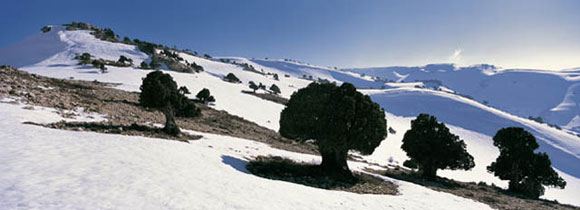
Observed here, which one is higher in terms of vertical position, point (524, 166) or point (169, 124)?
point (169, 124)

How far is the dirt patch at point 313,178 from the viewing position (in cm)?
1917

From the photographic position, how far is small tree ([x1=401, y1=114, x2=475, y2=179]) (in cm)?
3459

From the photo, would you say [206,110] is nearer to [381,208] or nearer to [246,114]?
[246,114]

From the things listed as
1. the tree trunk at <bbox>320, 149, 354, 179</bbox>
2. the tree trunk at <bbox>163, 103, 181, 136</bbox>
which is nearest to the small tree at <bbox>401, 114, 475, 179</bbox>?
the tree trunk at <bbox>320, 149, 354, 179</bbox>

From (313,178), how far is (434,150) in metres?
21.9

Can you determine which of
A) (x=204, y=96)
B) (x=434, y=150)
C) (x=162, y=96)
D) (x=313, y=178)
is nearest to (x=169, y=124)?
(x=162, y=96)

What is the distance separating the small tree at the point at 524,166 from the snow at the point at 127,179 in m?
23.2

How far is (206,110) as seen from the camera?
4775 cm

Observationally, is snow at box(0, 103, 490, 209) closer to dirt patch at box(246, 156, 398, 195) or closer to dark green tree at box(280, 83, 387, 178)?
dirt patch at box(246, 156, 398, 195)

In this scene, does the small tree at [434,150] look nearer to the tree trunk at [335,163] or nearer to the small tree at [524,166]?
the small tree at [524,166]

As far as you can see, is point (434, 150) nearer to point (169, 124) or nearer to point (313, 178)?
point (313, 178)

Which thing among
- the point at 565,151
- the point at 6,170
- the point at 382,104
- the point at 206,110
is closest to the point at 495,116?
the point at 565,151

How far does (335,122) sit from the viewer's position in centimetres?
2192

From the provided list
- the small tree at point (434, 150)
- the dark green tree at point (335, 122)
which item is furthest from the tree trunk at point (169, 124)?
the small tree at point (434, 150)
